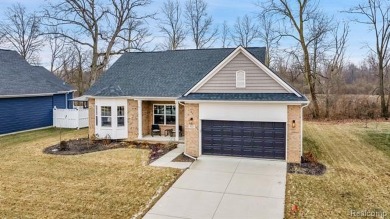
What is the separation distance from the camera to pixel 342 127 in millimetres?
23453

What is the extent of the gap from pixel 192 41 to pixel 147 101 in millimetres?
26431

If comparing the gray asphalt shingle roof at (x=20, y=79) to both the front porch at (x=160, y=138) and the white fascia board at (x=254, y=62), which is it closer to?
the front porch at (x=160, y=138)

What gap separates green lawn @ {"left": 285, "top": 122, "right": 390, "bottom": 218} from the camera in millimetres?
8375

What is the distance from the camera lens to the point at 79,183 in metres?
10.4

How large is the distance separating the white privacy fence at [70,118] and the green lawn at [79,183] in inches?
298

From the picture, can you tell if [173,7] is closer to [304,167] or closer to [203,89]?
[203,89]

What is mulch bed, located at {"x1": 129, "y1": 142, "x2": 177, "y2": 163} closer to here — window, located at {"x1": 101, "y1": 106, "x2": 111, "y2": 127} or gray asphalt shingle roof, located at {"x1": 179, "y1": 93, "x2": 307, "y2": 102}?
window, located at {"x1": 101, "y1": 106, "x2": 111, "y2": 127}

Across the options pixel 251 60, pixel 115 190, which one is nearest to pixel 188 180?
pixel 115 190

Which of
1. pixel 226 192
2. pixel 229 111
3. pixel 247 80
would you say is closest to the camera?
pixel 226 192

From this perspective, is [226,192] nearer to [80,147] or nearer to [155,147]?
[155,147]

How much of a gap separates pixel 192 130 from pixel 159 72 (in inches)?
259

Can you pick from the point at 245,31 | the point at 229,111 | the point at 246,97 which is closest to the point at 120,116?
the point at 229,111

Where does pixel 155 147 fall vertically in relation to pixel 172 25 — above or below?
below

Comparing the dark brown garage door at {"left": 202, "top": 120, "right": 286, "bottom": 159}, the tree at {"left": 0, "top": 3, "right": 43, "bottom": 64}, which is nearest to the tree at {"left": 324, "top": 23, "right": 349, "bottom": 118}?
the dark brown garage door at {"left": 202, "top": 120, "right": 286, "bottom": 159}
